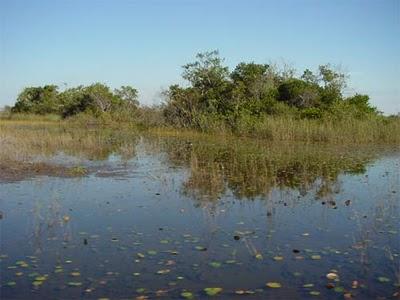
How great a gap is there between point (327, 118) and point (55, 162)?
49.4ft

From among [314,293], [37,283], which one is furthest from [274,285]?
[37,283]

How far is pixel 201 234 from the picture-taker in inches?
254

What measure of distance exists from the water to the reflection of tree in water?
7 cm

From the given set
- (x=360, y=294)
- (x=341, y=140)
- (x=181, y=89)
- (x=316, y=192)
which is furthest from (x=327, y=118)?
(x=360, y=294)

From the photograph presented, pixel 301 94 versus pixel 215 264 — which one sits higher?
pixel 301 94

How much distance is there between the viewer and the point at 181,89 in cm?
3275

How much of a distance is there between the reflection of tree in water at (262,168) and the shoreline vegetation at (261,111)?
367cm

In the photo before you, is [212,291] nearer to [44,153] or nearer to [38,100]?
[44,153]

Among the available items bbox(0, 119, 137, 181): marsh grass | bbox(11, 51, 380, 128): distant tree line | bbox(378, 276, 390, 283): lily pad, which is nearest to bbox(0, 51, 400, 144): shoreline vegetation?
bbox(11, 51, 380, 128): distant tree line

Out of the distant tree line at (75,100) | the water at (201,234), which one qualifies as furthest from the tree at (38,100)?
the water at (201,234)

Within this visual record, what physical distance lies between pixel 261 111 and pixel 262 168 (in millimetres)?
15361

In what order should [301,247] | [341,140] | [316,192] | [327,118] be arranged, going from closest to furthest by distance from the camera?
[301,247]
[316,192]
[341,140]
[327,118]

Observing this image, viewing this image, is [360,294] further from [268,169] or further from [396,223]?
[268,169]

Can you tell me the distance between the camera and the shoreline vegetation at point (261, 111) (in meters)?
22.1
